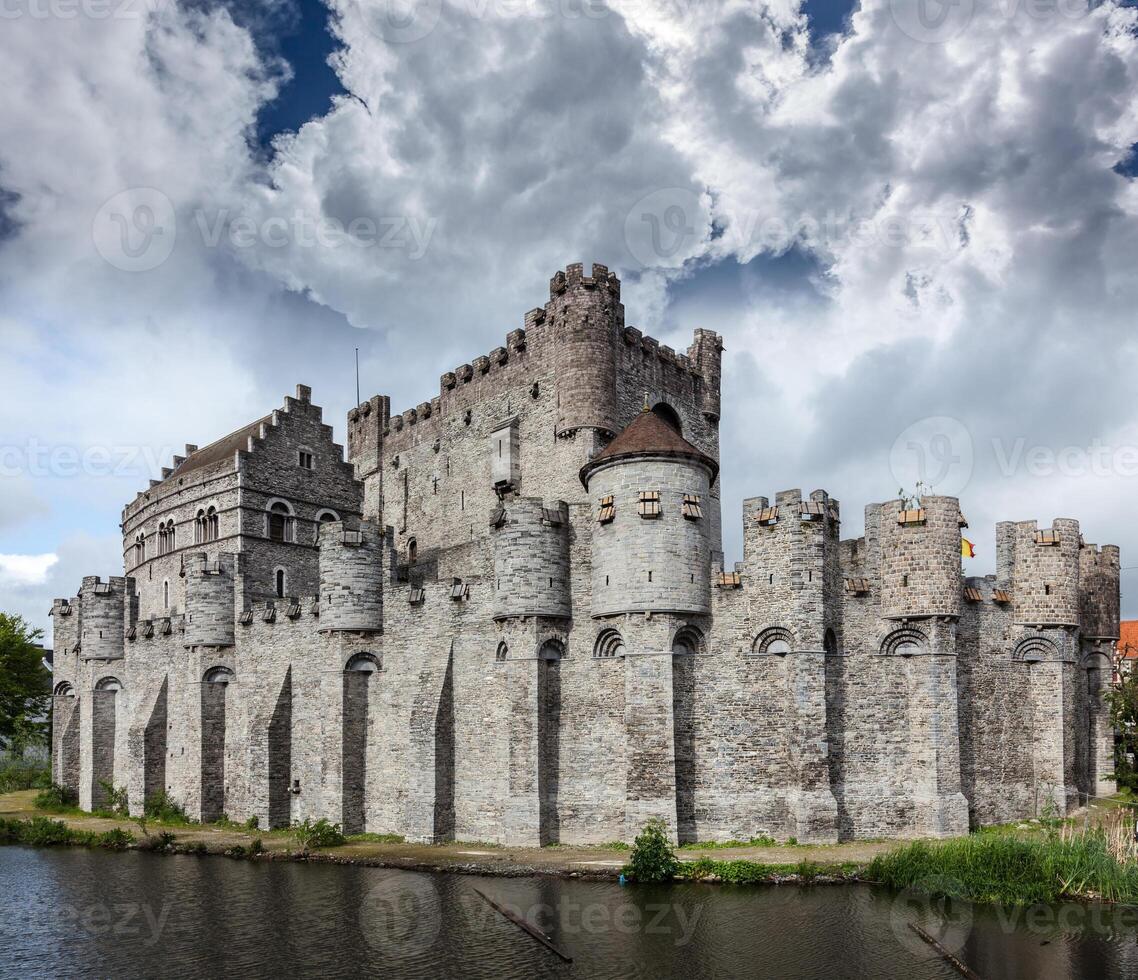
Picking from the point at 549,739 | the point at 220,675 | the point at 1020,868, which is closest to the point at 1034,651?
the point at 1020,868

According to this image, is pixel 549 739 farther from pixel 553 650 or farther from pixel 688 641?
pixel 688 641

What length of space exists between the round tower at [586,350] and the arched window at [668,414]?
362cm

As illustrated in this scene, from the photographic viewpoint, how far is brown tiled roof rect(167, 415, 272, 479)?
155 ft

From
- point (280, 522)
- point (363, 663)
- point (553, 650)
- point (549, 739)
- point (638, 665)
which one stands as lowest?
point (549, 739)

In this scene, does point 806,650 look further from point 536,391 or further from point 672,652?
point 536,391

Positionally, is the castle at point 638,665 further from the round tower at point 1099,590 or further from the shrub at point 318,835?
the shrub at point 318,835

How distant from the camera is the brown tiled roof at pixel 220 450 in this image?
47.3m

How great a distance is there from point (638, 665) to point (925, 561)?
349 inches

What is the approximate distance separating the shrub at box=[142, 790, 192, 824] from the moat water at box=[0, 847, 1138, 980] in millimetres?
12480

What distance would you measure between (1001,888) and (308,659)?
24.1 meters

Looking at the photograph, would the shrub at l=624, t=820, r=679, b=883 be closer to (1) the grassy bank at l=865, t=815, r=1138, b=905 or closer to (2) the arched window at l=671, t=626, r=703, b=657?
(1) the grassy bank at l=865, t=815, r=1138, b=905

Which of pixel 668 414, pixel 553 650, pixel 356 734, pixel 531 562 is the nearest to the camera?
pixel 531 562

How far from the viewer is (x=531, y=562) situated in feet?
100

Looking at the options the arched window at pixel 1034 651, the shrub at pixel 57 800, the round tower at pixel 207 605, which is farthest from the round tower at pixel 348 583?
the shrub at pixel 57 800
